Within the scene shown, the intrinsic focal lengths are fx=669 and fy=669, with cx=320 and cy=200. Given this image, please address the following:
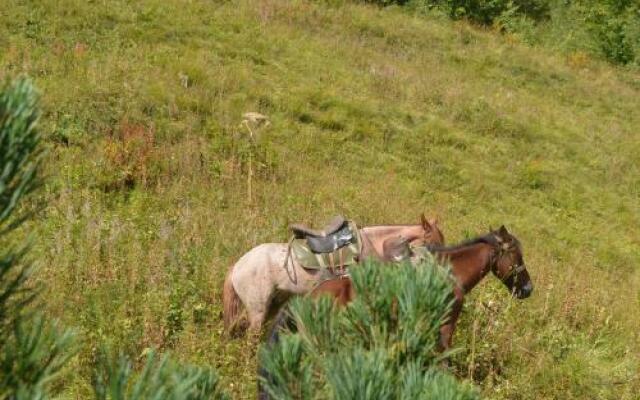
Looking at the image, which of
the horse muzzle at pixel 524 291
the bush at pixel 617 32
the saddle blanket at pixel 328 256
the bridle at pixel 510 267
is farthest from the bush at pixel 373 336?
the bush at pixel 617 32

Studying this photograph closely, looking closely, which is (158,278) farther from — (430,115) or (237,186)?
(430,115)

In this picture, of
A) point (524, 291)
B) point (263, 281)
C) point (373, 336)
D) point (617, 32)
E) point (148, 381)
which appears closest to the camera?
point (148, 381)

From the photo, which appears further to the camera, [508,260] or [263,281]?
[508,260]

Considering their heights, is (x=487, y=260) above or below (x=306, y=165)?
above

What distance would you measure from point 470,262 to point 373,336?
4.02 meters

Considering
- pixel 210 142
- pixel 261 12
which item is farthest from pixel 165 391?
pixel 261 12

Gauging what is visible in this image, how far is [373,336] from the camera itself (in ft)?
3.80

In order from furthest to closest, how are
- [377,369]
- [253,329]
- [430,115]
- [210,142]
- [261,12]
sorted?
Result: [261,12], [430,115], [210,142], [253,329], [377,369]

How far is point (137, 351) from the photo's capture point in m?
4.31

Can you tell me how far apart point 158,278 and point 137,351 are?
34.6 inches

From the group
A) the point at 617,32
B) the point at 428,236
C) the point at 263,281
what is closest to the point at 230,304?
the point at 263,281

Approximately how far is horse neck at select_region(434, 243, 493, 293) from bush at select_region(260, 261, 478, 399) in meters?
3.80

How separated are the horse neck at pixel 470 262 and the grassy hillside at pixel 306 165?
40 centimetres

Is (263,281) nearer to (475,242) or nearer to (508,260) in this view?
(475,242)
